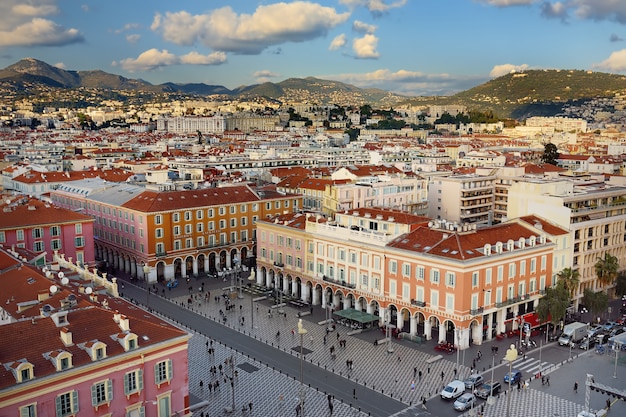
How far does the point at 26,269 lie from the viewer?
42156 millimetres

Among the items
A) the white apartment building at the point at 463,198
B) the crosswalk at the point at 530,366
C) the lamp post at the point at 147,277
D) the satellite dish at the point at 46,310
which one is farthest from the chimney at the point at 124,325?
the white apartment building at the point at 463,198

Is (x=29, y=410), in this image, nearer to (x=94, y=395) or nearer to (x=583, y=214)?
(x=94, y=395)

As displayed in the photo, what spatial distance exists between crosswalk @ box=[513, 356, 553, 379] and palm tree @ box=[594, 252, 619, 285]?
18648mm

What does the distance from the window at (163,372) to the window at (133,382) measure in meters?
0.98

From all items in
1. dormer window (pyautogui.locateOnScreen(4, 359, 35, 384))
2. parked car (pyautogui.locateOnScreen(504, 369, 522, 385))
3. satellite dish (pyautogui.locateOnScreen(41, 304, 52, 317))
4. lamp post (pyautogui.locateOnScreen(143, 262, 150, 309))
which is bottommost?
parked car (pyautogui.locateOnScreen(504, 369, 522, 385))

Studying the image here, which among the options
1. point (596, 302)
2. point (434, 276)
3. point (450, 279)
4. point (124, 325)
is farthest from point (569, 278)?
point (124, 325)

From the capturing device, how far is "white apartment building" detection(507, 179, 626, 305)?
63031mm

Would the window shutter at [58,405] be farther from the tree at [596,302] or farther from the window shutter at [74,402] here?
the tree at [596,302]

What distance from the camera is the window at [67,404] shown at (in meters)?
29.5

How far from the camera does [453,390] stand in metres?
43.0

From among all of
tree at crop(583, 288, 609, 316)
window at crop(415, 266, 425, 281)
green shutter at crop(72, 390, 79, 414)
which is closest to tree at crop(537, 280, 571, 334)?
tree at crop(583, 288, 609, 316)

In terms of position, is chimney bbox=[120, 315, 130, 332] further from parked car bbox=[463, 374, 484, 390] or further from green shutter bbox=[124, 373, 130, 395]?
parked car bbox=[463, 374, 484, 390]

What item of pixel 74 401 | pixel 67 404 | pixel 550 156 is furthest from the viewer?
pixel 550 156

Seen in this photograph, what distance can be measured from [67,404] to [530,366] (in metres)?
35.7
